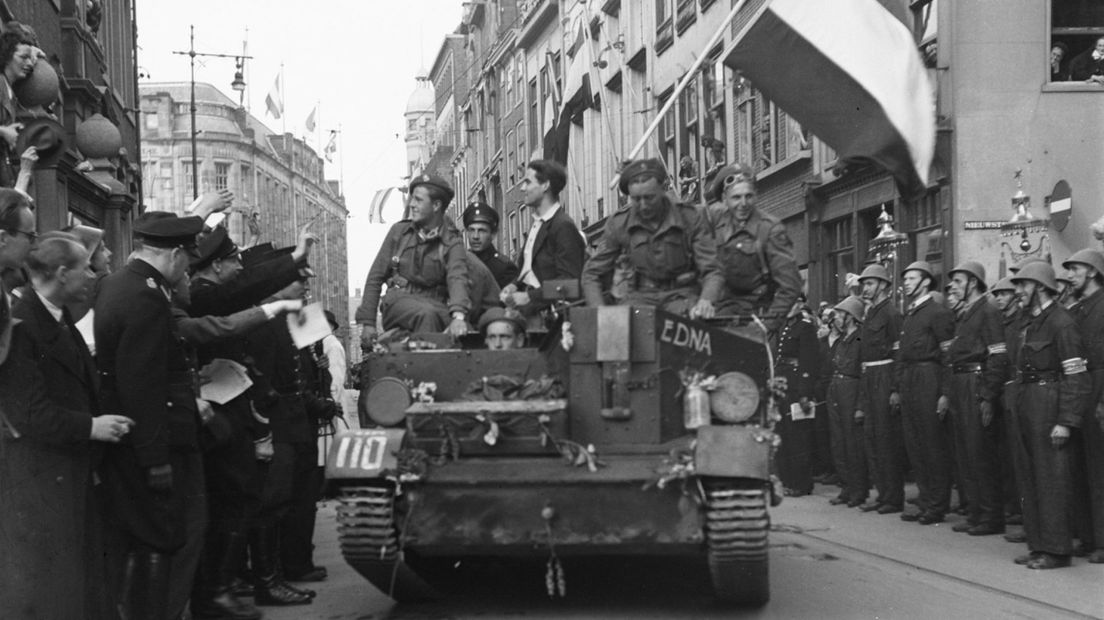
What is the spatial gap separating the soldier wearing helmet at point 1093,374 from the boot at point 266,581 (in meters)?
5.21

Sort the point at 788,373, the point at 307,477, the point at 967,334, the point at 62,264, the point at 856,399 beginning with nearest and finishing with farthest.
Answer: the point at 62,264
the point at 307,477
the point at 967,334
the point at 856,399
the point at 788,373

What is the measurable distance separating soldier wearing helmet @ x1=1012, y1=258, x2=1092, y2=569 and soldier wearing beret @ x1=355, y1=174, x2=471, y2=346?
3893mm

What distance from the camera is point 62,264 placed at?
252 inches

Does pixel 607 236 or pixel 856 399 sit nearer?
pixel 607 236

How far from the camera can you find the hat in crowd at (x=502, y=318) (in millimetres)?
9219

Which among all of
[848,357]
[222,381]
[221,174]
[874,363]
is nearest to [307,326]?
[222,381]

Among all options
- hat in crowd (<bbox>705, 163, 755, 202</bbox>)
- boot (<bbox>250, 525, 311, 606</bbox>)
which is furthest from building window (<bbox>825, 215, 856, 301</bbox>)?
boot (<bbox>250, 525, 311, 606</bbox>)

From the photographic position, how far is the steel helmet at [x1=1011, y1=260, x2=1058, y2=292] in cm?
1023

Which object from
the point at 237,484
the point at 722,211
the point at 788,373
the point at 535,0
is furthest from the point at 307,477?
the point at 535,0

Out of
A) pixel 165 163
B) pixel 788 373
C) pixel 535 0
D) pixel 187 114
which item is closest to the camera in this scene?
pixel 788 373

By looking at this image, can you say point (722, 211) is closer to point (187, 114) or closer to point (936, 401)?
point (936, 401)

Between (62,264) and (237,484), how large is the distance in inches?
78.9

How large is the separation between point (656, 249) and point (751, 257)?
1.06 meters

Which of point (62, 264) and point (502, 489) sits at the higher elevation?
point (62, 264)
